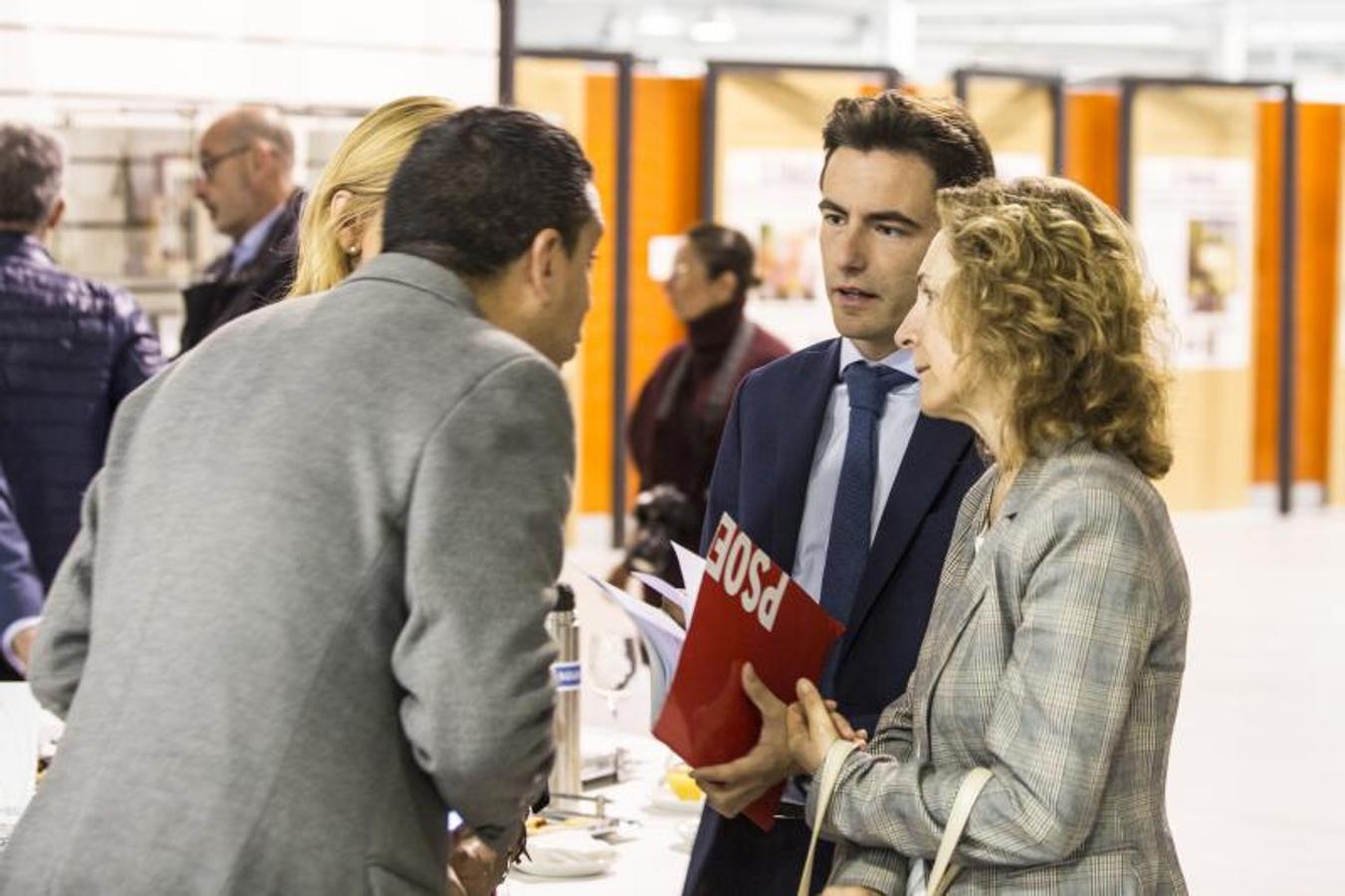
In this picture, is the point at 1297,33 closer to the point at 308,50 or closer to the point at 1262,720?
the point at 1262,720

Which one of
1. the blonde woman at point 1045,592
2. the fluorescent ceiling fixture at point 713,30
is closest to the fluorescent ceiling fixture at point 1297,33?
the fluorescent ceiling fixture at point 713,30

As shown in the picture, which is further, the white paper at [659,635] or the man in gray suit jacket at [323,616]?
the white paper at [659,635]

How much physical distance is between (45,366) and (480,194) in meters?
3.14

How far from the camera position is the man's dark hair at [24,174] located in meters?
4.76

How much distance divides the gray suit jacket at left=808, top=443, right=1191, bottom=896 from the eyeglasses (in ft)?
12.0

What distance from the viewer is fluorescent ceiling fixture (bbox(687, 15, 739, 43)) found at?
21.3 meters

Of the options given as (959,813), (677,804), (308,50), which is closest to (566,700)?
(677,804)

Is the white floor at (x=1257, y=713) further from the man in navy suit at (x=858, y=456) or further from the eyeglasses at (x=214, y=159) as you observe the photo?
the eyeglasses at (x=214, y=159)

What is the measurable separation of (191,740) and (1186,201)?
12.5 meters

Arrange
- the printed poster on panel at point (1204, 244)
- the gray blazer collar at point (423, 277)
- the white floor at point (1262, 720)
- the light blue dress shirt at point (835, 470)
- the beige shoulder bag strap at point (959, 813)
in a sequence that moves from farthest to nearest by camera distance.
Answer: the printed poster on panel at point (1204, 244) < the white floor at point (1262, 720) < the light blue dress shirt at point (835, 470) < the beige shoulder bag strap at point (959, 813) < the gray blazer collar at point (423, 277)

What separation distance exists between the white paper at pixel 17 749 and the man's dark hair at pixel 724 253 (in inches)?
169

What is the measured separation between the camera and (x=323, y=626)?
170cm

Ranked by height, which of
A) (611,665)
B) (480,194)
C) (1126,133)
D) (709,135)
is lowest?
(611,665)

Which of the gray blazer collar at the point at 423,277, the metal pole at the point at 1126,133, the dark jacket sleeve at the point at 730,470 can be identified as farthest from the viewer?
the metal pole at the point at 1126,133
